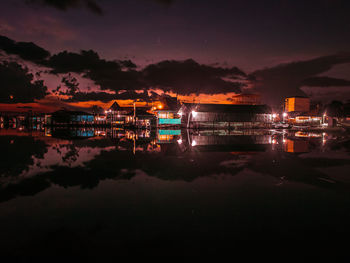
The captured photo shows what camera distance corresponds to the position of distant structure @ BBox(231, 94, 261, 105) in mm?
102894

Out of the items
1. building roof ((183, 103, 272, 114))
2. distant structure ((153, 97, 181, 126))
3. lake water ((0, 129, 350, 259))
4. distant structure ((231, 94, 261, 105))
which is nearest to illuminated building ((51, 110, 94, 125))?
distant structure ((153, 97, 181, 126))

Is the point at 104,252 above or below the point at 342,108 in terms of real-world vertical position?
below

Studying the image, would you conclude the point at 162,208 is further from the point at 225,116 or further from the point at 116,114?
the point at 116,114

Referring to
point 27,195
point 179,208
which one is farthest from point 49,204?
point 179,208

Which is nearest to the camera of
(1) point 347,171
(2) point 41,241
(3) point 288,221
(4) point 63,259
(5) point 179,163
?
(4) point 63,259

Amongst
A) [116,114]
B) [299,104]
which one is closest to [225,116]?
[116,114]

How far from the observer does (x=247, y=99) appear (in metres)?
105

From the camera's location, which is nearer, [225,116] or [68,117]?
[225,116]

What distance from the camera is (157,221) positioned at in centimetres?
568

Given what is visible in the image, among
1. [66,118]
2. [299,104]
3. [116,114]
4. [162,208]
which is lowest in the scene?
[162,208]

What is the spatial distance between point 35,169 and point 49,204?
6211 millimetres

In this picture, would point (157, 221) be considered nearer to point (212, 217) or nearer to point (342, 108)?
point (212, 217)

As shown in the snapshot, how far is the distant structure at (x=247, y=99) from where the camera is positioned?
103m

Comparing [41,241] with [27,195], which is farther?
[27,195]
